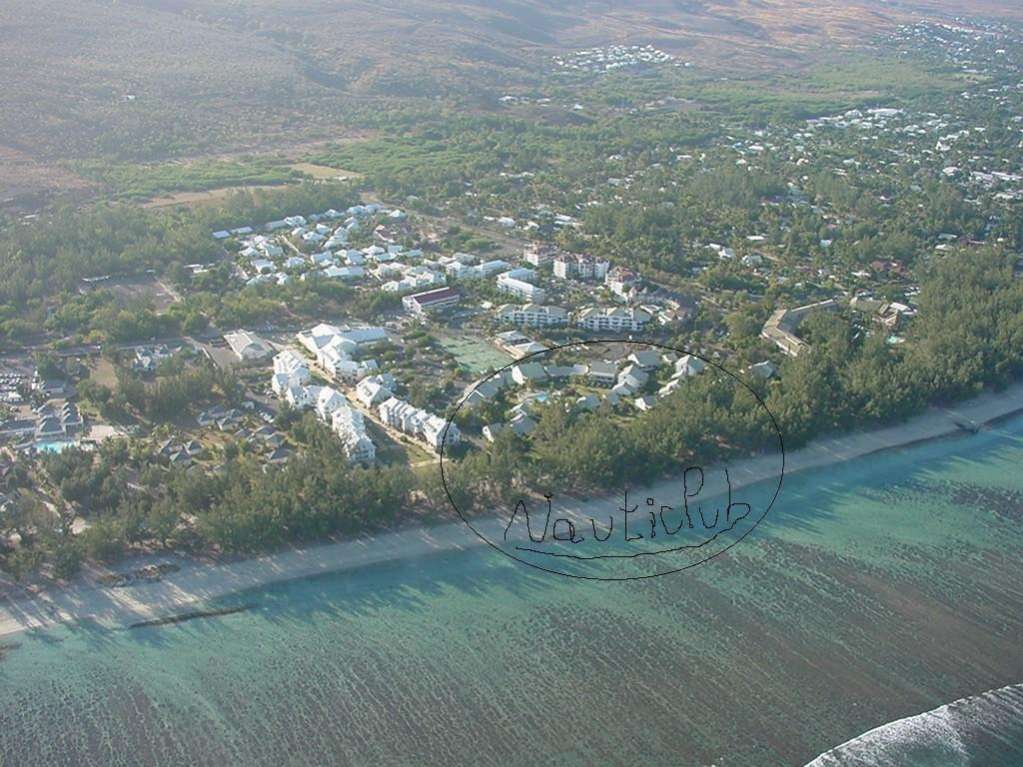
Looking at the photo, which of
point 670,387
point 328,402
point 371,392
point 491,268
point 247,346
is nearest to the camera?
point 328,402

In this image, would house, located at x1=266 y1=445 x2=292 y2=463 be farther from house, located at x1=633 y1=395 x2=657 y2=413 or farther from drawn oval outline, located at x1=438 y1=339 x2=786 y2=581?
house, located at x1=633 y1=395 x2=657 y2=413

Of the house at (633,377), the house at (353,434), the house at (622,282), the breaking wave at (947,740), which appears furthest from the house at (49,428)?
the breaking wave at (947,740)

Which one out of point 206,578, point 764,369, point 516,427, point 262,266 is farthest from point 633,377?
point 262,266

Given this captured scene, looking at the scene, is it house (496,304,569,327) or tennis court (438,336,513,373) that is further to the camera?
house (496,304,569,327)

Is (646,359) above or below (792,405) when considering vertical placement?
below

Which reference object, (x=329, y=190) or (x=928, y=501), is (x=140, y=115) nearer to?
(x=329, y=190)

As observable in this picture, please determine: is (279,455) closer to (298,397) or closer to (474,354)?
(298,397)

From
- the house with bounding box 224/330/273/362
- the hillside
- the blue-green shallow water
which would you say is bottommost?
the blue-green shallow water

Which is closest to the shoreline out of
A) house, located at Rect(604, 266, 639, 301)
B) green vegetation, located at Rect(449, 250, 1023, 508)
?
green vegetation, located at Rect(449, 250, 1023, 508)

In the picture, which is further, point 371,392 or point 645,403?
point 645,403
